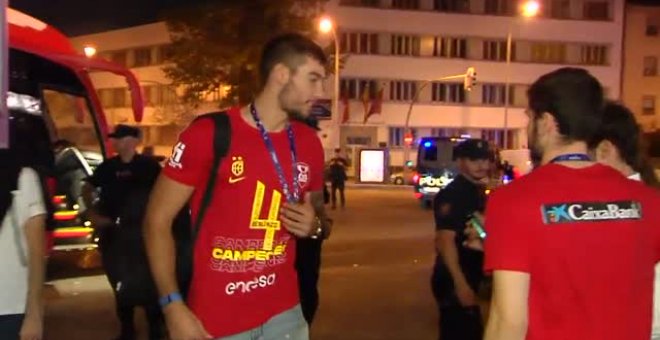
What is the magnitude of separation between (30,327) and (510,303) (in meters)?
2.10

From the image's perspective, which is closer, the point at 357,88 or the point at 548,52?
the point at 357,88

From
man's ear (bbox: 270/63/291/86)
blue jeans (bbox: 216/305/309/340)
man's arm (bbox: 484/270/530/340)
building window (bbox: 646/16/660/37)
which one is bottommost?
blue jeans (bbox: 216/305/309/340)

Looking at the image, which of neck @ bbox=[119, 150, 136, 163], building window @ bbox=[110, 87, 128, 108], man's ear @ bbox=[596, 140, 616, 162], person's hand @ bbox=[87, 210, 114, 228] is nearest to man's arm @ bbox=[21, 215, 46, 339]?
man's ear @ bbox=[596, 140, 616, 162]

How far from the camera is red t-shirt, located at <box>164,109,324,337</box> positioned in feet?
11.5

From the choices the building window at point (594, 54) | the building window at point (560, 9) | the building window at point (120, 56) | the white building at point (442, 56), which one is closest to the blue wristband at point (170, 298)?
the white building at point (442, 56)

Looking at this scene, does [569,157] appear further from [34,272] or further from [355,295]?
[355,295]

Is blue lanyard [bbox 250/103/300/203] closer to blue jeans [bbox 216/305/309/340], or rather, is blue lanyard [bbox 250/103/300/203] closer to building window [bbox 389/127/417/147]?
blue jeans [bbox 216/305/309/340]

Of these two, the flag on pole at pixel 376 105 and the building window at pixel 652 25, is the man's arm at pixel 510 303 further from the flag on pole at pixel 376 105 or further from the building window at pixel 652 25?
the building window at pixel 652 25

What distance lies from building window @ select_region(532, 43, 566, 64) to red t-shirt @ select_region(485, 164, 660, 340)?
64.9 meters

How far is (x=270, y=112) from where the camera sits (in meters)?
3.66

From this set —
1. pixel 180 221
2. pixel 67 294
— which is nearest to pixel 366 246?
pixel 67 294

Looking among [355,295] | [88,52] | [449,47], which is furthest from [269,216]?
[449,47]

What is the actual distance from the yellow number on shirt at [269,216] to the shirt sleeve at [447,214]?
9.65 ft

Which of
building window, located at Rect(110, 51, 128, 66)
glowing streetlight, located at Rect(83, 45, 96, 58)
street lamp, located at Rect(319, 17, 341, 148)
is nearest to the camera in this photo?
glowing streetlight, located at Rect(83, 45, 96, 58)
